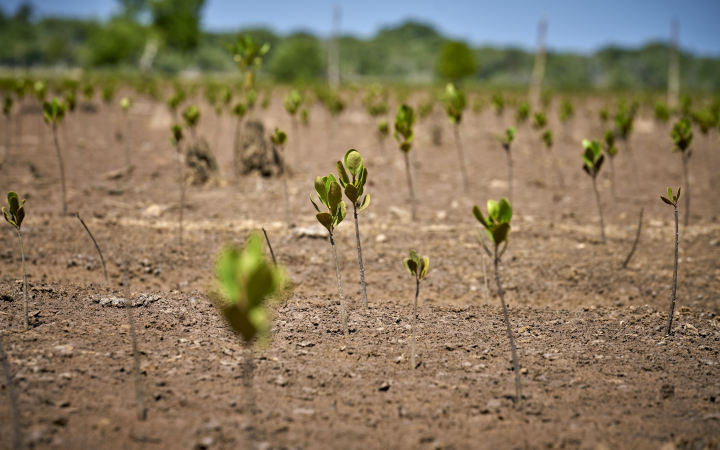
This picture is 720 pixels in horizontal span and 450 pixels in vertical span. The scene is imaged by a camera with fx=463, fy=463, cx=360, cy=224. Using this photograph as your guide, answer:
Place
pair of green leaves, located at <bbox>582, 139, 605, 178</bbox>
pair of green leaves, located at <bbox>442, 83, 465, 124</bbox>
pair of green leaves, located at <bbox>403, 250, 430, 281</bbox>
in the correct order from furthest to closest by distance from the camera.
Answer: pair of green leaves, located at <bbox>442, 83, 465, 124</bbox>, pair of green leaves, located at <bbox>582, 139, 605, 178</bbox>, pair of green leaves, located at <bbox>403, 250, 430, 281</bbox>

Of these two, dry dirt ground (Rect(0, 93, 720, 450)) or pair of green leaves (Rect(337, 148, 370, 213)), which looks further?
pair of green leaves (Rect(337, 148, 370, 213))

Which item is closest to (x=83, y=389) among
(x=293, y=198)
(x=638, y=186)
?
(x=293, y=198)

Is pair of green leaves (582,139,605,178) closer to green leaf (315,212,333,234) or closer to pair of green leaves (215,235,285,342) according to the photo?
green leaf (315,212,333,234)

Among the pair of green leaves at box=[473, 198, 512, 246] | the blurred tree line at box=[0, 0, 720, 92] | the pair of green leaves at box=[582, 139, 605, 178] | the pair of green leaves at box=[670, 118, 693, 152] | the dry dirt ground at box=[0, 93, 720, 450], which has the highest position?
the blurred tree line at box=[0, 0, 720, 92]

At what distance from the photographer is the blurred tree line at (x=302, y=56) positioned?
113 ft

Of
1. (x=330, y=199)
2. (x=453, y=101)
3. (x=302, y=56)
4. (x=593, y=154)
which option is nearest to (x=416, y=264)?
(x=330, y=199)

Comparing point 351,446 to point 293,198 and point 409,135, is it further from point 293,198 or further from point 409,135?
point 293,198

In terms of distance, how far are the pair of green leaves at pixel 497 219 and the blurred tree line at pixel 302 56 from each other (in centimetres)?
1260

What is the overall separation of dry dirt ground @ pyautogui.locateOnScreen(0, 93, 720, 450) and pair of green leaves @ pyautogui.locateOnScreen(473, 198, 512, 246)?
39.4 inches

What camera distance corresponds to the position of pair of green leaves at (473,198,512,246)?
243cm

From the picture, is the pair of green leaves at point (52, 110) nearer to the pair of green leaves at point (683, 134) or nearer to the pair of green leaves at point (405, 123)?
the pair of green leaves at point (405, 123)

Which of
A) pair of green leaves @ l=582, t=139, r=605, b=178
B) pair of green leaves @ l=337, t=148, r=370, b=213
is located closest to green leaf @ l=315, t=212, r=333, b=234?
pair of green leaves @ l=337, t=148, r=370, b=213

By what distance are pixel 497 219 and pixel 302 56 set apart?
50.1m

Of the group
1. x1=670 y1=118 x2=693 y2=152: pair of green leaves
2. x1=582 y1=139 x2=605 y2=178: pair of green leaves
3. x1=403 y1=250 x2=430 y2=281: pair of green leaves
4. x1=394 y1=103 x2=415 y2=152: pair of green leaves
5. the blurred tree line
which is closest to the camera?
x1=403 y1=250 x2=430 y2=281: pair of green leaves
